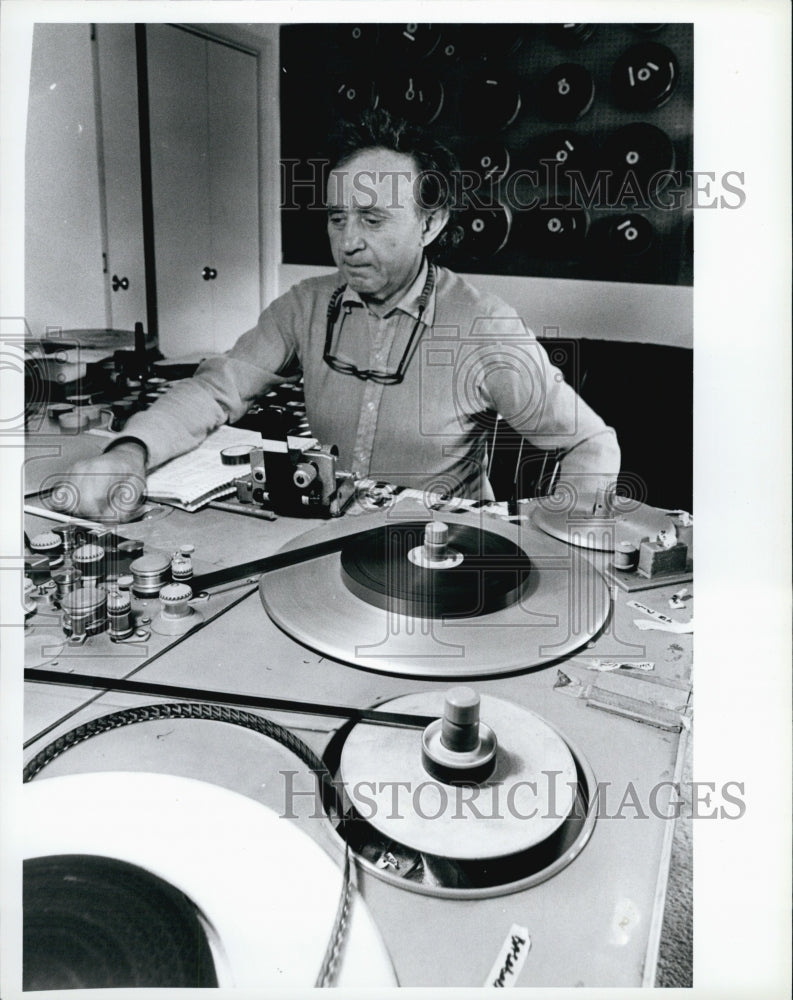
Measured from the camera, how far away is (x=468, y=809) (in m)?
0.58

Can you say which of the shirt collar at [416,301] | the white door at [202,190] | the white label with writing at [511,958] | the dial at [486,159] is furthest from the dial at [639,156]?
the white label with writing at [511,958]

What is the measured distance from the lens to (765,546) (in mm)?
844

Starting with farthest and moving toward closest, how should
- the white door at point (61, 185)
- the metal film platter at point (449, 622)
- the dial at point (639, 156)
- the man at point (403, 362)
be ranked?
the man at point (403, 362)
the dial at point (639, 156)
the white door at point (61, 185)
the metal film platter at point (449, 622)

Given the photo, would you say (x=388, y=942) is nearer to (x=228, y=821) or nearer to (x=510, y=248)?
(x=228, y=821)

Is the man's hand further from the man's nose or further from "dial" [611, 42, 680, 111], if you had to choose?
"dial" [611, 42, 680, 111]

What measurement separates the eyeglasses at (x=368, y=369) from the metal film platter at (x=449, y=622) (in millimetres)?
→ 727

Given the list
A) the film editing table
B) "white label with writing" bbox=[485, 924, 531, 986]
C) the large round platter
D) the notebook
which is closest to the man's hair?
the notebook

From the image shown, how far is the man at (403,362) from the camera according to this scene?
145 centimetres

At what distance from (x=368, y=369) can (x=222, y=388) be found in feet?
1.09

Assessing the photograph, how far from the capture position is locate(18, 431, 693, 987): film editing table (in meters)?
0.52

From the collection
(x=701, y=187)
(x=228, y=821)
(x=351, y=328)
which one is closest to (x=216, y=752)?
(x=228, y=821)

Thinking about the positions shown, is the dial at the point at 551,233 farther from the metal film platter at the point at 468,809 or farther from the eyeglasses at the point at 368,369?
the metal film platter at the point at 468,809

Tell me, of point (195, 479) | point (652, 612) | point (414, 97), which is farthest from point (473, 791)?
point (414, 97)

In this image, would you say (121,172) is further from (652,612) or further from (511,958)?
(511,958)
